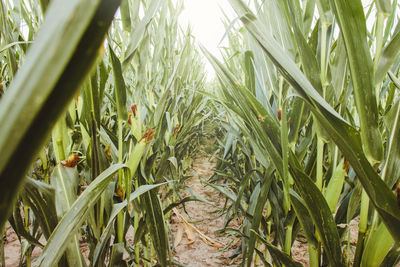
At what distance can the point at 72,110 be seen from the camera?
54cm

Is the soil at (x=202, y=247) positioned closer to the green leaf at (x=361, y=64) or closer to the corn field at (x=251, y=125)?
the corn field at (x=251, y=125)

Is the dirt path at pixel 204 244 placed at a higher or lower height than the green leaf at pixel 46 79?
lower

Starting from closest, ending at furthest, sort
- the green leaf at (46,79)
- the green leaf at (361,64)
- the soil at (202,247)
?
the green leaf at (46,79) → the green leaf at (361,64) → the soil at (202,247)

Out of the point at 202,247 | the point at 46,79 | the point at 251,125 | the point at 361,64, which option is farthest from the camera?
the point at 202,247

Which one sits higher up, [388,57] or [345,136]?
[388,57]

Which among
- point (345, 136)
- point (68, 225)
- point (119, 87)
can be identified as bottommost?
point (68, 225)

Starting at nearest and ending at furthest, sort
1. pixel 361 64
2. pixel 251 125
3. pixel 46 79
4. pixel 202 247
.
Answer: pixel 46 79 → pixel 361 64 → pixel 251 125 → pixel 202 247

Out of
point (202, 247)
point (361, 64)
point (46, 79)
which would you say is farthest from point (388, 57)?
point (202, 247)

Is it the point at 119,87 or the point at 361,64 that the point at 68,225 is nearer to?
the point at 119,87

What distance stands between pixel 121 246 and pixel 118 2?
57 centimetres

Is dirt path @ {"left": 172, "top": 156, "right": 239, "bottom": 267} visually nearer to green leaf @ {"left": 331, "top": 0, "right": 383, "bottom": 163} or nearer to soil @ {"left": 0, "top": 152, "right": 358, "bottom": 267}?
soil @ {"left": 0, "top": 152, "right": 358, "bottom": 267}

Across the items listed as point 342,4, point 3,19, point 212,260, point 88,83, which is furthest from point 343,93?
point 212,260

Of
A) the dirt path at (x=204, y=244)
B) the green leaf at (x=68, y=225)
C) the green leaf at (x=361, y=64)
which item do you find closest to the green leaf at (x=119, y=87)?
the green leaf at (x=68, y=225)

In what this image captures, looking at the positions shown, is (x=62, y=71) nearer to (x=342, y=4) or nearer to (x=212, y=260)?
(x=342, y=4)
